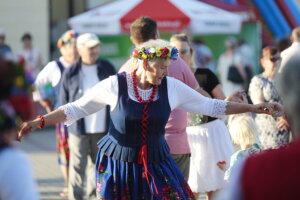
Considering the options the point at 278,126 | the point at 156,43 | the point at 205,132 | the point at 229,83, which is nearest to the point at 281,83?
the point at 156,43

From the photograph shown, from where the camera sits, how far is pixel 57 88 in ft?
26.9

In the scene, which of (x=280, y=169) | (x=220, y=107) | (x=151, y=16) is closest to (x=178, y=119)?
(x=220, y=107)

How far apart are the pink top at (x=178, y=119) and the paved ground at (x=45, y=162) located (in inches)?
88.9

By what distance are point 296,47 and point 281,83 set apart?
5.54 metres

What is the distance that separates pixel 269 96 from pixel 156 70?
275 cm

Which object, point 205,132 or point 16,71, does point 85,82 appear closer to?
point 205,132

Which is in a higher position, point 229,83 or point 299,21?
point 299,21

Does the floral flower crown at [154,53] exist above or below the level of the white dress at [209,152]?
above

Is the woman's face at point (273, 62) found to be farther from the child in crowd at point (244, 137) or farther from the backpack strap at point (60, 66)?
the backpack strap at point (60, 66)

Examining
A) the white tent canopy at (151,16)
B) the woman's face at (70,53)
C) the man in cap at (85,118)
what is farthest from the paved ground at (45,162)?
the white tent canopy at (151,16)

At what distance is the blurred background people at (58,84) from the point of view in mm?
8242

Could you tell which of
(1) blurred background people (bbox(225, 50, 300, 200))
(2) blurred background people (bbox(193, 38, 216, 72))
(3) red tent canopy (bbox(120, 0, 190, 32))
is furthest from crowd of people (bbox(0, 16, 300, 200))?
(2) blurred background people (bbox(193, 38, 216, 72))

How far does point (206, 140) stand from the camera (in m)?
6.71

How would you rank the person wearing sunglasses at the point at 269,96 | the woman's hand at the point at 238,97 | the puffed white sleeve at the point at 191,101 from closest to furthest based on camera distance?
1. the puffed white sleeve at the point at 191,101
2. the woman's hand at the point at 238,97
3. the person wearing sunglasses at the point at 269,96
